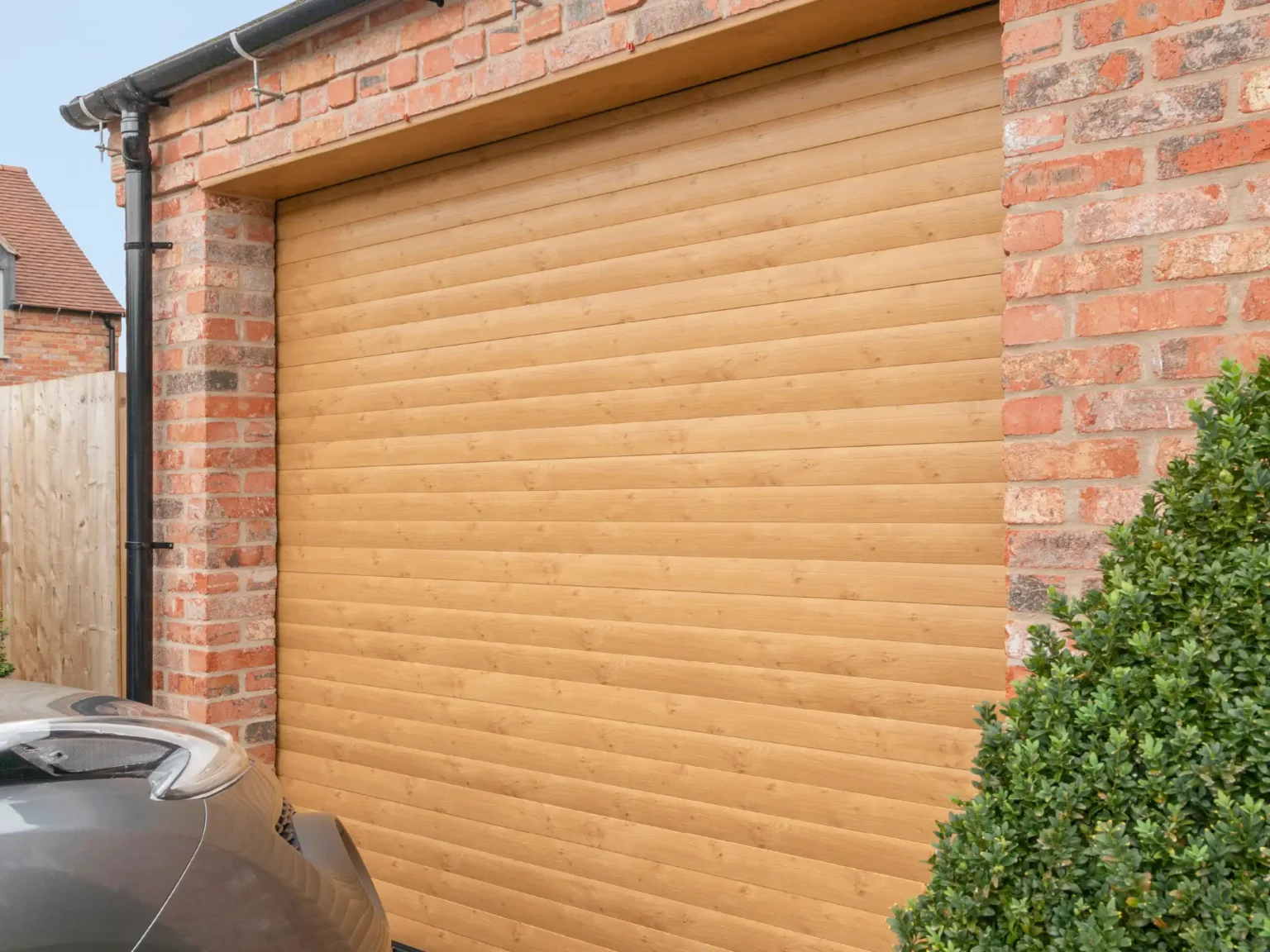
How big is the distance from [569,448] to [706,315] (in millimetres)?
739

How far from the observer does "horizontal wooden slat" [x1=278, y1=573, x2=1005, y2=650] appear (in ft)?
11.4

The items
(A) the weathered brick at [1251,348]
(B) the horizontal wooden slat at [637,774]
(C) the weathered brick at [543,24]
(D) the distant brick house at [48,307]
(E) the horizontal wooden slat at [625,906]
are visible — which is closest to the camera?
(A) the weathered brick at [1251,348]

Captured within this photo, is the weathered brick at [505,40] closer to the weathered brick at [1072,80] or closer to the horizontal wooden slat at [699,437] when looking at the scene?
the horizontal wooden slat at [699,437]

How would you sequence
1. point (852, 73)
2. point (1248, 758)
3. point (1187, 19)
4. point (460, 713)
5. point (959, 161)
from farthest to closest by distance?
point (460, 713) < point (852, 73) < point (959, 161) < point (1187, 19) < point (1248, 758)

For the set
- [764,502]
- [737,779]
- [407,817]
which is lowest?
[407,817]

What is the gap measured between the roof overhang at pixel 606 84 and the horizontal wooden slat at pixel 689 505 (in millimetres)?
1289

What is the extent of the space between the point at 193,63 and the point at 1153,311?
13.1 ft

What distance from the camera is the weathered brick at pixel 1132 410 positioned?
272 centimetres

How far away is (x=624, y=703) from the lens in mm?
4266

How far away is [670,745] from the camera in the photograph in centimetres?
412

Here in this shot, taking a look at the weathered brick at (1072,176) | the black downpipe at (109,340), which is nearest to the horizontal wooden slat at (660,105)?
the weathered brick at (1072,176)

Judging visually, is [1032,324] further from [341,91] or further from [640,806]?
[341,91]

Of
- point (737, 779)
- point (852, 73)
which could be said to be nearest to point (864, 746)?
point (737, 779)

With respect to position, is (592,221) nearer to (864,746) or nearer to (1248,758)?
(864,746)
